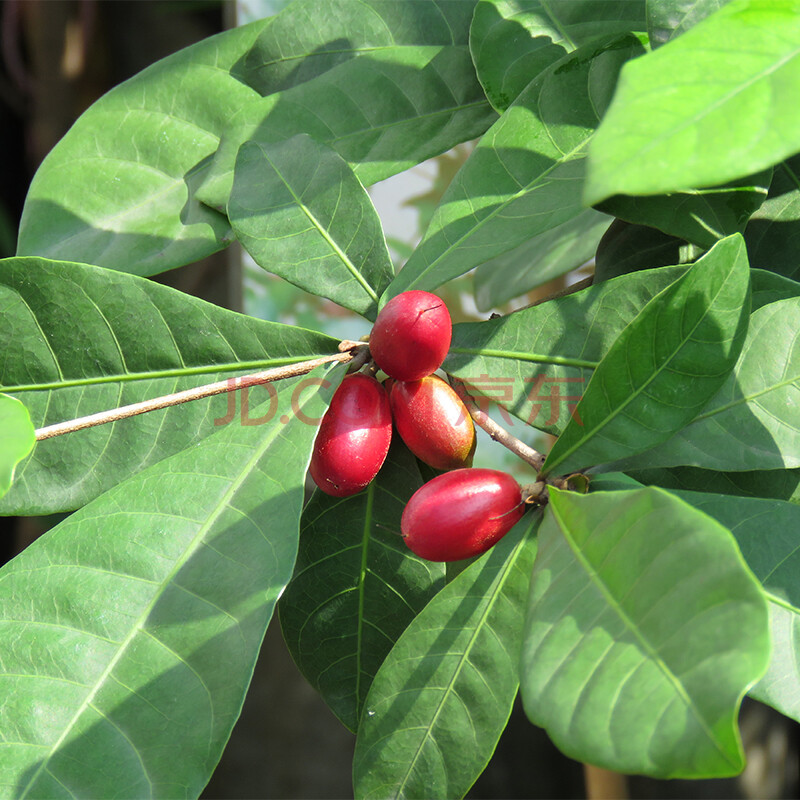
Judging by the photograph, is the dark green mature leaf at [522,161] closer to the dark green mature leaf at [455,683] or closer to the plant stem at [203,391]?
the plant stem at [203,391]

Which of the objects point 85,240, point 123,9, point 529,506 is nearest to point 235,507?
point 529,506

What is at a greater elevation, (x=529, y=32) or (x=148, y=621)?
(x=529, y=32)

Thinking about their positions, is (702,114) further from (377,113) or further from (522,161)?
(377,113)

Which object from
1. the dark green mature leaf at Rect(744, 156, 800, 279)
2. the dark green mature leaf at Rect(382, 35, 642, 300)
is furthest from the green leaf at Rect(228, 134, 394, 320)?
the dark green mature leaf at Rect(744, 156, 800, 279)

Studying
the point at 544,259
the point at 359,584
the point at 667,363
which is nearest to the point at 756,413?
the point at 667,363

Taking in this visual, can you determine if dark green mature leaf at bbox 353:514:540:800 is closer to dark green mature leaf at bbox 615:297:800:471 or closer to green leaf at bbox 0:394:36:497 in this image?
dark green mature leaf at bbox 615:297:800:471

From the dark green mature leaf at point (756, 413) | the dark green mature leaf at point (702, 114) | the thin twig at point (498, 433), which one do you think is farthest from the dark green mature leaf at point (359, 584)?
the dark green mature leaf at point (702, 114)
